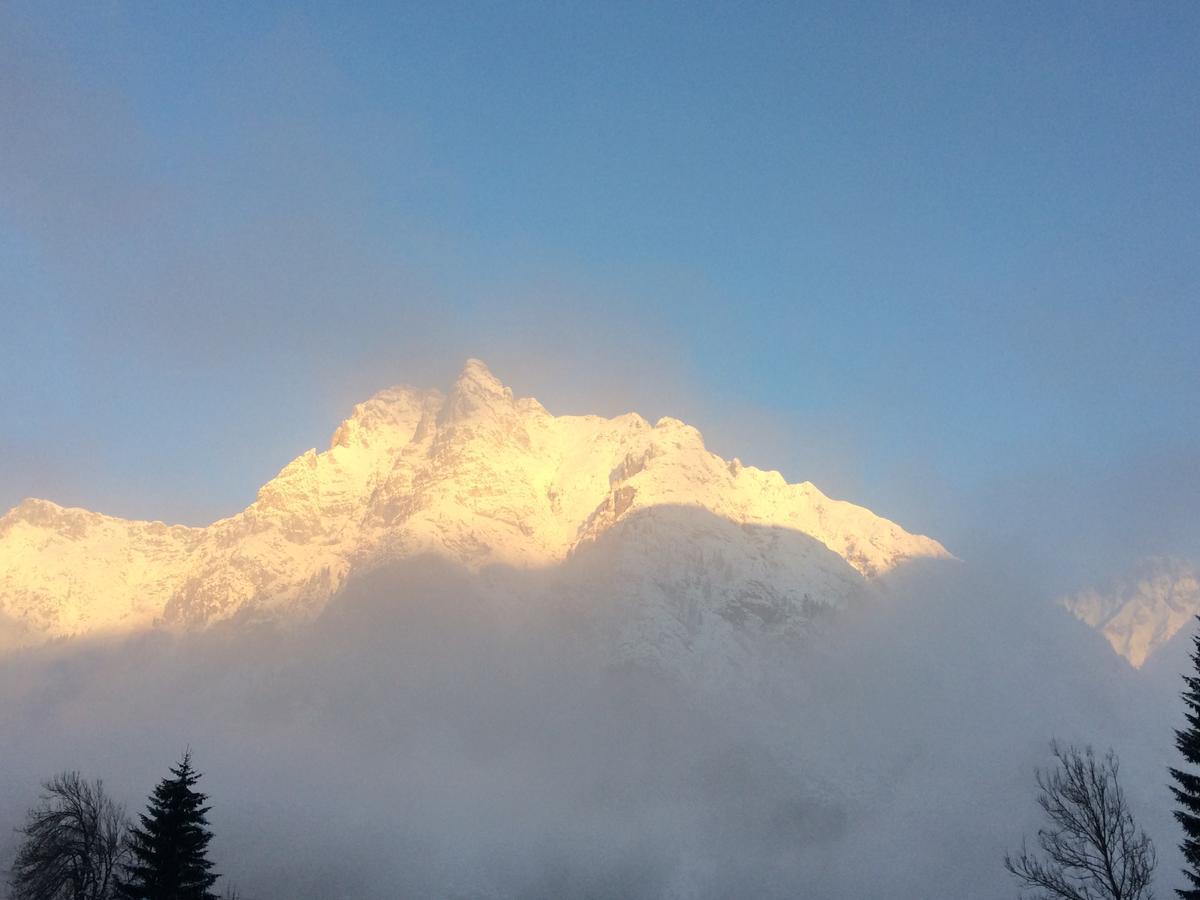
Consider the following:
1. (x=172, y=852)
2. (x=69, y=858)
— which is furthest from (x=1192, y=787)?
(x=69, y=858)

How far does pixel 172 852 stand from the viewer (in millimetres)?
44344

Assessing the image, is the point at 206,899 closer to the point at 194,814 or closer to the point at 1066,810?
the point at 194,814

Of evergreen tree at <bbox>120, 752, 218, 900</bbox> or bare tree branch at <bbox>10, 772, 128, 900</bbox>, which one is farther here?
bare tree branch at <bbox>10, 772, 128, 900</bbox>

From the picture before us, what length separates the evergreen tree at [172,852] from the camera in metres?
43.5

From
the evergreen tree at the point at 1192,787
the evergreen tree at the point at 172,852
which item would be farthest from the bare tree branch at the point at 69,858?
the evergreen tree at the point at 1192,787

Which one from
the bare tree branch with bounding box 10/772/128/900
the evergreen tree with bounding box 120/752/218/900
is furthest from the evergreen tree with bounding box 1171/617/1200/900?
the bare tree branch with bounding box 10/772/128/900

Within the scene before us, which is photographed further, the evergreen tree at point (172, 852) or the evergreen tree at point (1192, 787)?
the evergreen tree at point (172, 852)

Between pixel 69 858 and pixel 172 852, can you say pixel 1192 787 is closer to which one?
pixel 172 852

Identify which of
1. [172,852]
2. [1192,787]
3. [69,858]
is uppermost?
[1192,787]

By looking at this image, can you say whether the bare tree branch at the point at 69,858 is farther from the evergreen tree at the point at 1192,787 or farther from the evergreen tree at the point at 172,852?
the evergreen tree at the point at 1192,787

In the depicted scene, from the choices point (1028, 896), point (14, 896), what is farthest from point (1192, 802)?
point (1028, 896)

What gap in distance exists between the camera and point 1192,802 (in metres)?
34.9

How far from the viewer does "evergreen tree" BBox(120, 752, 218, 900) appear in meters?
43.5

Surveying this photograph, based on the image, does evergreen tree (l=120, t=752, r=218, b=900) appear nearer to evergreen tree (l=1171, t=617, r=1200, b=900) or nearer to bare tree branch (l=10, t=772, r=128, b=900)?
bare tree branch (l=10, t=772, r=128, b=900)
